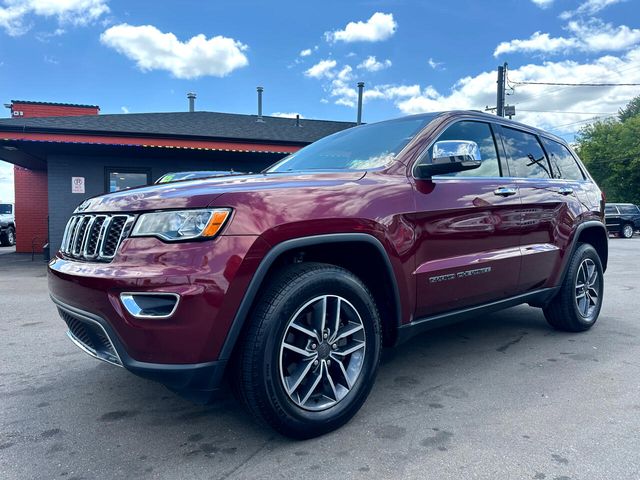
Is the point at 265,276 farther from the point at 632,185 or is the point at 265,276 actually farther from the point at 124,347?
the point at 632,185

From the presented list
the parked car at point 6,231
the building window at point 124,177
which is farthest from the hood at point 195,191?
the parked car at point 6,231

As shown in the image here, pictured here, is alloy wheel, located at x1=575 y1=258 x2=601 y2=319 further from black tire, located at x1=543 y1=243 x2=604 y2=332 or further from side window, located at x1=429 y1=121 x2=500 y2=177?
side window, located at x1=429 y1=121 x2=500 y2=177

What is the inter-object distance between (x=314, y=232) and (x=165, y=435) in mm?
1364

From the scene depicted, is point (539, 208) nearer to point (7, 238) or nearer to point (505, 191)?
point (505, 191)

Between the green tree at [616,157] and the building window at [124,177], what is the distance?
37096 mm

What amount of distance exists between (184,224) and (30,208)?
16515 millimetres

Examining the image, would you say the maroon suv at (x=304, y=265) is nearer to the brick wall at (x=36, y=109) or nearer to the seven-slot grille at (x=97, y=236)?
the seven-slot grille at (x=97, y=236)

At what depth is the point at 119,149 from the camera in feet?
39.5

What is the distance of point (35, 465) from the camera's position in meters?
2.26

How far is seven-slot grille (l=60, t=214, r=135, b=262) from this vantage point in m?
2.29

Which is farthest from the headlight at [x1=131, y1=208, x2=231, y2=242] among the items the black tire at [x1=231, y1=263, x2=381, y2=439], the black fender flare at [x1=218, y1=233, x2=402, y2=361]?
the black tire at [x1=231, y1=263, x2=381, y2=439]

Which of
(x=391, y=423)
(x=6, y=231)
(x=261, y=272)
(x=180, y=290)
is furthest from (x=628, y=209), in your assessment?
(x=6, y=231)

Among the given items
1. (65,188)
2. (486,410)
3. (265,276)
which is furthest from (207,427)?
(65,188)

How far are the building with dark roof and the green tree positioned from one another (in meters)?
32.6
